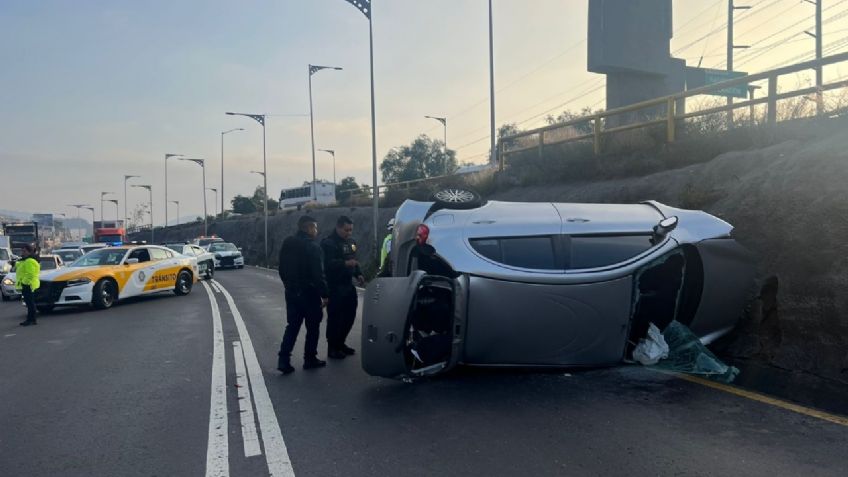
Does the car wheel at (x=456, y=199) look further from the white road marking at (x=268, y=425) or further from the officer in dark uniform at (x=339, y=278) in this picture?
the white road marking at (x=268, y=425)

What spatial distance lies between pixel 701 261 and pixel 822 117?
21.1 feet

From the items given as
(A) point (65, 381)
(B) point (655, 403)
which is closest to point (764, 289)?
(B) point (655, 403)

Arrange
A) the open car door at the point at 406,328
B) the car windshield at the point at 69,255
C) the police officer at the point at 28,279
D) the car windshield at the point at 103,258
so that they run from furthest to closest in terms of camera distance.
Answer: the car windshield at the point at 69,255
the car windshield at the point at 103,258
the police officer at the point at 28,279
the open car door at the point at 406,328

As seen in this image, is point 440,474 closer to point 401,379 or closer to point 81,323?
point 401,379

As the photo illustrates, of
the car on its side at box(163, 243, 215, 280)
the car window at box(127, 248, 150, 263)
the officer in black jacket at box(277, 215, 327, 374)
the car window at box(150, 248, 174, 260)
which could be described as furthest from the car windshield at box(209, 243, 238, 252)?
the officer in black jacket at box(277, 215, 327, 374)

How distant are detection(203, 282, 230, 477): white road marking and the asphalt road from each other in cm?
2

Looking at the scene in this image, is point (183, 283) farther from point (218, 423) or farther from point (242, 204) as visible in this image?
point (242, 204)

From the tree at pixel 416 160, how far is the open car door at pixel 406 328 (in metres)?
77.2

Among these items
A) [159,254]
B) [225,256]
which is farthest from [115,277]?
[225,256]

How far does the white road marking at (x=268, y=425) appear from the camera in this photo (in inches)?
171

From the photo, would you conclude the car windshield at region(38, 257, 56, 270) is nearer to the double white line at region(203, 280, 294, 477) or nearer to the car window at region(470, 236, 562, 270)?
the double white line at region(203, 280, 294, 477)

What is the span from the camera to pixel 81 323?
12188 millimetres

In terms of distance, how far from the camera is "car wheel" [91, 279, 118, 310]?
46.9 ft

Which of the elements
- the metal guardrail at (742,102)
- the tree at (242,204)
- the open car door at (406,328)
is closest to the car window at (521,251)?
the open car door at (406,328)
